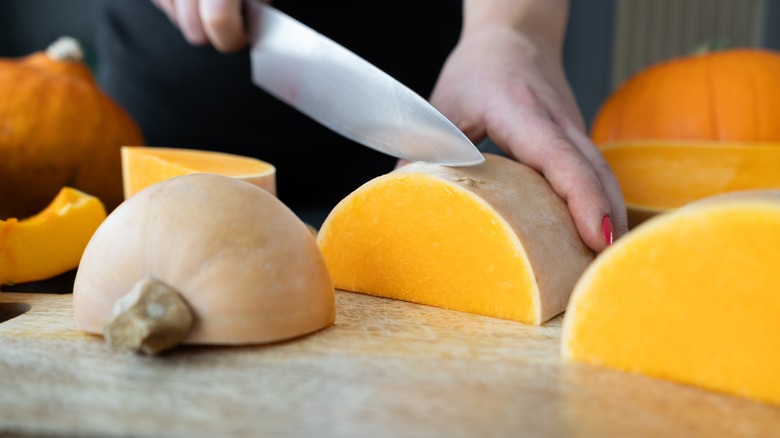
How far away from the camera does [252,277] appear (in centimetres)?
93

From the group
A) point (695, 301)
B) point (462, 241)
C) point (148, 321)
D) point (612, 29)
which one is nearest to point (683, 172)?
point (462, 241)

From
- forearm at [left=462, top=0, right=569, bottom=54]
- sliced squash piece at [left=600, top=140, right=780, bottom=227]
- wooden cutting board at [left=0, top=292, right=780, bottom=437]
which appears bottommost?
wooden cutting board at [left=0, top=292, right=780, bottom=437]

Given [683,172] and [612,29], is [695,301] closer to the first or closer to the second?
[683,172]

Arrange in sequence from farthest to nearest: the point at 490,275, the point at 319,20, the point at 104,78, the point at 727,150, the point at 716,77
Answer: the point at 104,78 → the point at 716,77 → the point at 319,20 → the point at 727,150 → the point at 490,275

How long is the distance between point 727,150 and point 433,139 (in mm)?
823

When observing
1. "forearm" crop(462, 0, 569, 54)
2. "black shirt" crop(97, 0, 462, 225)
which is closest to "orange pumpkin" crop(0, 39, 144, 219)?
"black shirt" crop(97, 0, 462, 225)

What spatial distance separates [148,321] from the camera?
2.87 feet

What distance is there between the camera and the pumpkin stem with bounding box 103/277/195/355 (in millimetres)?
877

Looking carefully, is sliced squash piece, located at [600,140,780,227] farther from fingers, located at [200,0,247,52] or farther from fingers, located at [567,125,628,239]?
fingers, located at [200,0,247,52]

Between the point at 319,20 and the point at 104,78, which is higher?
the point at 319,20

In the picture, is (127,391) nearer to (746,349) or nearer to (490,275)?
(490,275)

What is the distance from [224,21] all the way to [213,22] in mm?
32

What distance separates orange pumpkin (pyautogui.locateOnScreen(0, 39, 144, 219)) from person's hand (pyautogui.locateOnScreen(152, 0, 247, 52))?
347mm

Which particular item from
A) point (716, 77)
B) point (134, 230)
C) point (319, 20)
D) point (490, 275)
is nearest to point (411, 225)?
point (490, 275)
